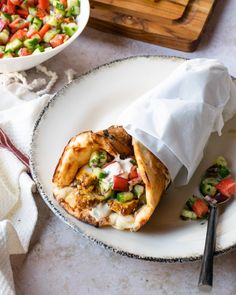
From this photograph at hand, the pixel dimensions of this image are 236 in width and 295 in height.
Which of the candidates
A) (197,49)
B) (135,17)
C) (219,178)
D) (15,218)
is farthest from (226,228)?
(135,17)

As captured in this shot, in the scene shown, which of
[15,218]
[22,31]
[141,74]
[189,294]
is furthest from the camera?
[22,31]

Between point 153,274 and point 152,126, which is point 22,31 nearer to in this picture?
point 152,126

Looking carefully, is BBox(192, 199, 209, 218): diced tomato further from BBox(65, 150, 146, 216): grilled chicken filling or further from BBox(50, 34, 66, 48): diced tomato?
BBox(50, 34, 66, 48): diced tomato

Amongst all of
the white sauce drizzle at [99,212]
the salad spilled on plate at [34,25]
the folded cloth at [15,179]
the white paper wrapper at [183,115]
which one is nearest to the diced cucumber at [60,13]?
the salad spilled on plate at [34,25]

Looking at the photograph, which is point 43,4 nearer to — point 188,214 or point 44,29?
point 44,29

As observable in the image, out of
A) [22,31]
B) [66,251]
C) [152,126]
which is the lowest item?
A: [66,251]
